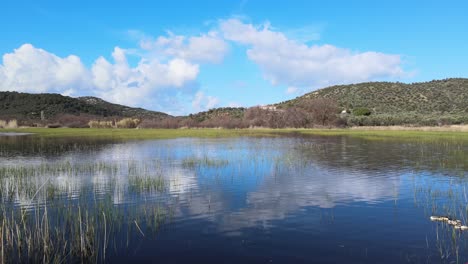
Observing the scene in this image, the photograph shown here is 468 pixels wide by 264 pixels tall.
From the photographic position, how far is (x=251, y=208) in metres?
14.4

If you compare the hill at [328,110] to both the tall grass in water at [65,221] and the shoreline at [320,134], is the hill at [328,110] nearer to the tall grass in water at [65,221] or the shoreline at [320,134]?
the shoreline at [320,134]

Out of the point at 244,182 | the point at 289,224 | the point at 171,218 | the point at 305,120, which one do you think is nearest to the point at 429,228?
the point at 289,224

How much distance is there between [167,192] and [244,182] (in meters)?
4.51

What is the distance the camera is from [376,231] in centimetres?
1162

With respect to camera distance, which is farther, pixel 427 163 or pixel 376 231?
pixel 427 163

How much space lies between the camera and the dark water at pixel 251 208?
998 centimetres

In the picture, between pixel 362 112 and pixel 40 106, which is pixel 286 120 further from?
pixel 40 106

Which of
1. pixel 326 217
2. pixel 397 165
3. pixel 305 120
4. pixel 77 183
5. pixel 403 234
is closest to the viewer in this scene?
pixel 403 234

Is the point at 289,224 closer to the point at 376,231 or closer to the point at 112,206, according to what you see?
the point at 376,231

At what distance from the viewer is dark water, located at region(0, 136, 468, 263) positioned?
9977 mm

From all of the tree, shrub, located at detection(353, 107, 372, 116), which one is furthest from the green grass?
shrub, located at detection(353, 107, 372, 116)

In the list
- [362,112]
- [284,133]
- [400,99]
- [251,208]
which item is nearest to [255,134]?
[284,133]

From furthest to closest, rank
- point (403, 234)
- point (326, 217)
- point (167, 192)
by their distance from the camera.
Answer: point (167, 192)
point (326, 217)
point (403, 234)

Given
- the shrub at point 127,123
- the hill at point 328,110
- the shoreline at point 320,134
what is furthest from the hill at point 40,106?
the shoreline at point 320,134
